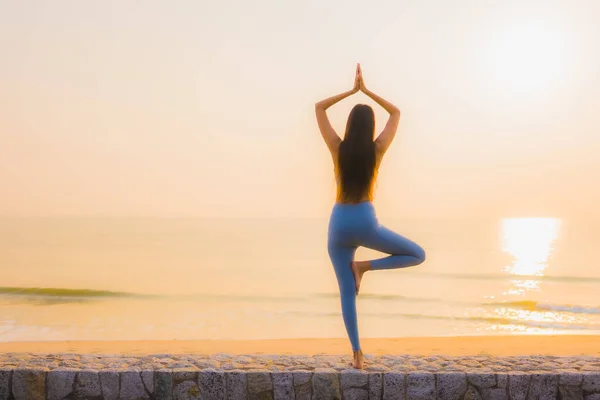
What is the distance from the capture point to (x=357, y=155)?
5.47 meters

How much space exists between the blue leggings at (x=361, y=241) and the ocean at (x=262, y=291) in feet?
31.3

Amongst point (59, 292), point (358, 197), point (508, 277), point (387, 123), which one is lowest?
point (508, 277)

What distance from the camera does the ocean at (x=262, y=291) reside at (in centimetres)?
1658

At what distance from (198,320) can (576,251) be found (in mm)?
35651

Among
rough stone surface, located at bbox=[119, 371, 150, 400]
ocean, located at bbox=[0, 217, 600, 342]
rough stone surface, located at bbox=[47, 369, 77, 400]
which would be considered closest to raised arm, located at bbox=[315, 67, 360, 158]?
rough stone surface, located at bbox=[119, 371, 150, 400]

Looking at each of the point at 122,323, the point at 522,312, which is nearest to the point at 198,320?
the point at 122,323

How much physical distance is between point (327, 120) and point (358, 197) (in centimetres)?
63

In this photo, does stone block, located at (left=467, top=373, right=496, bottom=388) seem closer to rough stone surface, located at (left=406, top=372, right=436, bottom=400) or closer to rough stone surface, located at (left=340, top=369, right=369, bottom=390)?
rough stone surface, located at (left=406, top=372, right=436, bottom=400)

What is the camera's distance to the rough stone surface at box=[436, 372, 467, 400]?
5.61m

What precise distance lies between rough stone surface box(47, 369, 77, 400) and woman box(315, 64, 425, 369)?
2186 mm

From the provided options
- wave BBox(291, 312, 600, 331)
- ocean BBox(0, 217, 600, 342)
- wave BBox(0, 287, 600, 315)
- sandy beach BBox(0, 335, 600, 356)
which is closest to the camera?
sandy beach BBox(0, 335, 600, 356)

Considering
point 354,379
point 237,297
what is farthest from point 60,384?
point 237,297

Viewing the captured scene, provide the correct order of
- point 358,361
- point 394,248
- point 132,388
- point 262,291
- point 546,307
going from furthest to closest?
point 262,291 → point 546,307 → point 358,361 → point 132,388 → point 394,248

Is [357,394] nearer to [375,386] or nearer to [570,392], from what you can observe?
[375,386]
